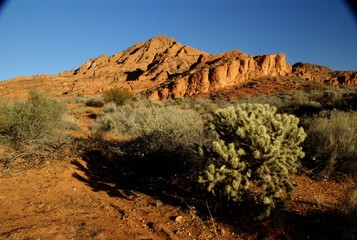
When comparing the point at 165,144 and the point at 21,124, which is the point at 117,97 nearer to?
the point at 21,124

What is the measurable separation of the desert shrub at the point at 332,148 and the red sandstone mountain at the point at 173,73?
115 ft

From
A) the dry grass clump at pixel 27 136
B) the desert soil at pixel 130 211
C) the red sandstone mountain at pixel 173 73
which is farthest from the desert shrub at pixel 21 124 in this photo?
the red sandstone mountain at pixel 173 73

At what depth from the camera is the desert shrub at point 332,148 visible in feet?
18.0

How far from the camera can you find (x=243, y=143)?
4.17 m

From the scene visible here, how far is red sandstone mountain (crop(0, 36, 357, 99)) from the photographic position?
4425 cm

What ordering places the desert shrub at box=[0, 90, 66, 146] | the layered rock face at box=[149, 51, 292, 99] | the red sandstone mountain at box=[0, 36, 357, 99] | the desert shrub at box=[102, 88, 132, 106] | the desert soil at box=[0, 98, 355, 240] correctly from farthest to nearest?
the red sandstone mountain at box=[0, 36, 357, 99] < the layered rock face at box=[149, 51, 292, 99] < the desert shrub at box=[102, 88, 132, 106] < the desert shrub at box=[0, 90, 66, 146] < the desert soil at box=[0, 98, 355, 240]

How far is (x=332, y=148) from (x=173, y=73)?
2196 inches

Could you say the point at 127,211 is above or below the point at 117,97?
below

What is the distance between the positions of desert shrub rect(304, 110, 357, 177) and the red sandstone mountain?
35112mm

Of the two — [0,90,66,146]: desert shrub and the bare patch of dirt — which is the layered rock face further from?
the bare patch of dirt

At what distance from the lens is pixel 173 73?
2372 inches

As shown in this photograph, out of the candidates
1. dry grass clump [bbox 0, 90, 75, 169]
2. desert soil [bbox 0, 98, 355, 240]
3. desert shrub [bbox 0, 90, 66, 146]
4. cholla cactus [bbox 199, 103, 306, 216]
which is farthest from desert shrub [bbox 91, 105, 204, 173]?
desert shrub [bbox 0, 90, 66, 146]

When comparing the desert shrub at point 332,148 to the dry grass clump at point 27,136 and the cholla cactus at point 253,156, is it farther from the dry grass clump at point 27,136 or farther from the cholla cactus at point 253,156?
the dry grass clump at point 27,136

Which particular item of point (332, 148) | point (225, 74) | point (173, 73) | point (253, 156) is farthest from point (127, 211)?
point (173, 73)
